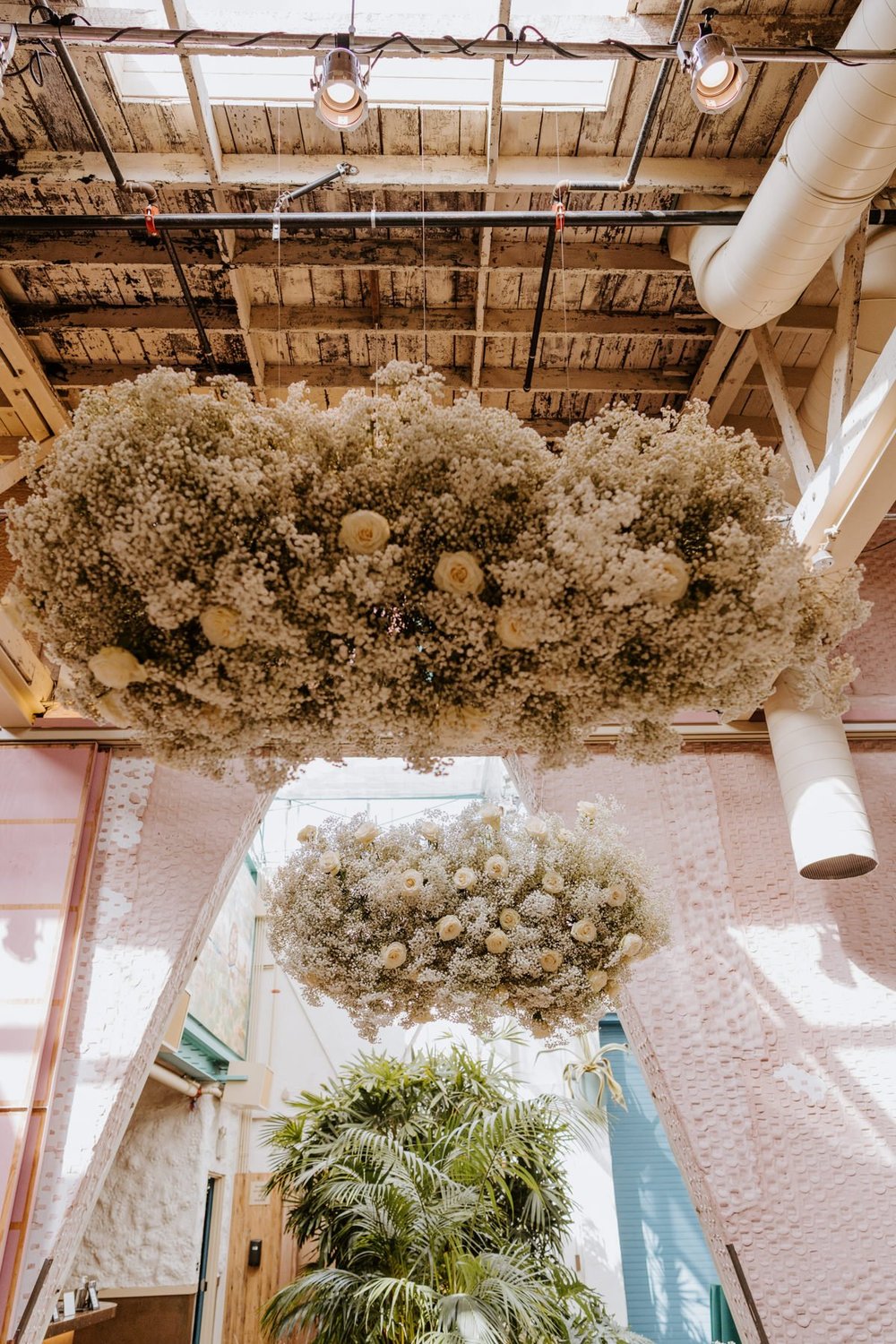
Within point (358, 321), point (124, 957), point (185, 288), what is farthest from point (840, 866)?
point (185, 288)

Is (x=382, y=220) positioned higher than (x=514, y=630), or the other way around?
(x=382, y=220)

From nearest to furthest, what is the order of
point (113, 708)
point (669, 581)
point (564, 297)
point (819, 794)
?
point (669, 581), point (113, 708), point (819, 794), point (564, 297)

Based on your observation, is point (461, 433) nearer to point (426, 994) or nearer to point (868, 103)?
point (868, 103)

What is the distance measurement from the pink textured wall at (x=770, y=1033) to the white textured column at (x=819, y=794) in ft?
1.71

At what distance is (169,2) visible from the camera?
2900 mm

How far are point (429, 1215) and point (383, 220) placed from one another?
474 cm

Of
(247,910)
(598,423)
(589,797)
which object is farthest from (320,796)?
(598,423)

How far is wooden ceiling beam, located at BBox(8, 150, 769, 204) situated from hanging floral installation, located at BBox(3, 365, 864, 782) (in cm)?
246

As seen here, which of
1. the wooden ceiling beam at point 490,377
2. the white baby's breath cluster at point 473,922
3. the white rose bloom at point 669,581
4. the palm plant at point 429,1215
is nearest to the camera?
the white rose bloom at point 669,581

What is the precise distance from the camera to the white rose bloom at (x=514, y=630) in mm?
1625

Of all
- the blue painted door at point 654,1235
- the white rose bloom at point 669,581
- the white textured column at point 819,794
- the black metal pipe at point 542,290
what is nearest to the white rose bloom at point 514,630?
the white rose bloom at point 669,581

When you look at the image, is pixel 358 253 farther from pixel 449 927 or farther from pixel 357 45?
pixel 449 927

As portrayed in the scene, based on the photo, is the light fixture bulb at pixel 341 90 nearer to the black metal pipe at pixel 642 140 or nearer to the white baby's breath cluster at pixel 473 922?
the black metal pipe at pixel 642 140

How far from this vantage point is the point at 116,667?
1.63 metres
